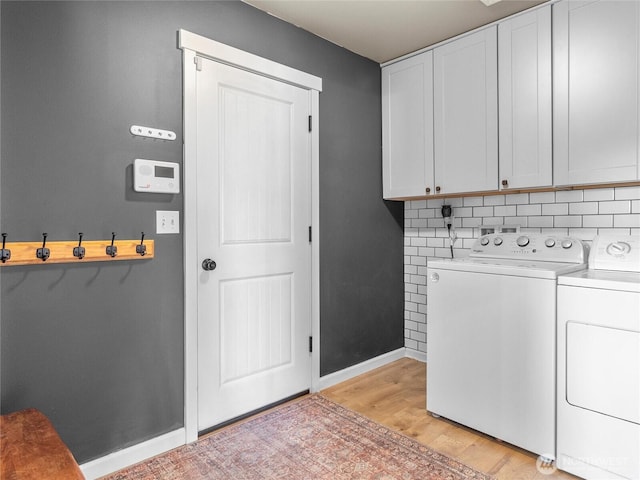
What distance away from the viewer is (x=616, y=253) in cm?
219

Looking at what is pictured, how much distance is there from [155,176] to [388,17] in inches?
67.8

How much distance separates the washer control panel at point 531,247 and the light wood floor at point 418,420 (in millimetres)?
1068

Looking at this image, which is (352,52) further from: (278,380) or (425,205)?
(278,380)

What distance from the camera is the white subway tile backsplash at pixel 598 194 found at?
2400 mm

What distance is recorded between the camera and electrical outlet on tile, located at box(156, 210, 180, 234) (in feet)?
6.59

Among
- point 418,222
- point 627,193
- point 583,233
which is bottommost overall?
point 583,233

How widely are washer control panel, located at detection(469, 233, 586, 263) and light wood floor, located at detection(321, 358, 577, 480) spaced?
1068 mm

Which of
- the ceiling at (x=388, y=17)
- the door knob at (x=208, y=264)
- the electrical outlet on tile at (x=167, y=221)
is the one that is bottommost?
the door knob at (x=208, y=264)

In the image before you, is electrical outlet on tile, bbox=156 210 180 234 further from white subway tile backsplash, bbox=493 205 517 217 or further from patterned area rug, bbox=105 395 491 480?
white subway tile backsplash, bbox=493 205 517 217

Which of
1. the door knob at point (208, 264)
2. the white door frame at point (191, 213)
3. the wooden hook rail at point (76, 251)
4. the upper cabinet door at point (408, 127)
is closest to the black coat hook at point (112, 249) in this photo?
the wooden hook rail at point (76, 251)

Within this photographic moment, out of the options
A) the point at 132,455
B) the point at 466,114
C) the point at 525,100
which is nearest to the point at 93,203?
the point at 132,455

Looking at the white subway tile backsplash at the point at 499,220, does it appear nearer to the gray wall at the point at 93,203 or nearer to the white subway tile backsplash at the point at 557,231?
the white subway tile backsplash at the point at 557,231

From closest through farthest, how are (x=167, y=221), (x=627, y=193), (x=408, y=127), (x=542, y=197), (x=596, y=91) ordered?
1. (x=167, y=221)
2. (x=596, y=91)
3. (x=627, y=193)
4. (x=542, y=197)
5. (x=408, y=127)

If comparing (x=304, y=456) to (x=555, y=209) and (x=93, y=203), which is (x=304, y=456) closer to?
(x=93, y=203)
